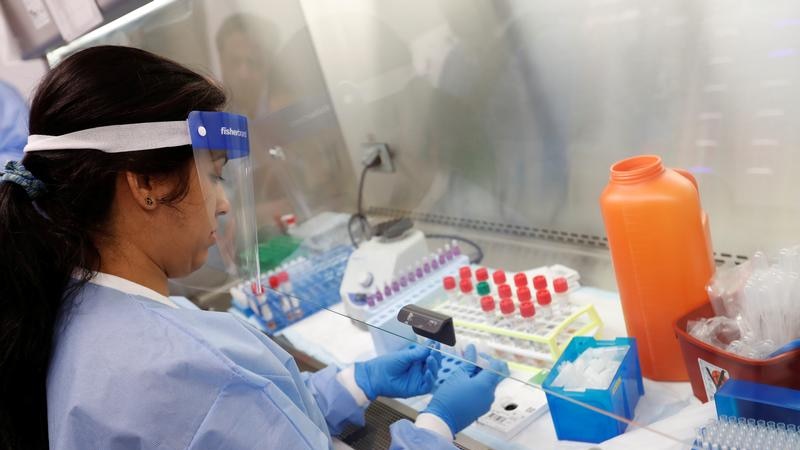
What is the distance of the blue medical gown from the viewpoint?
93cm

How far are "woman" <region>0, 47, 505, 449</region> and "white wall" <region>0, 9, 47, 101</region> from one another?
5.08 feet

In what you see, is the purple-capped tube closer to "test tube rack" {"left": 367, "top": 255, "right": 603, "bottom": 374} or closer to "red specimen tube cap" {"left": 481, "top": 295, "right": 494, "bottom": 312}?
"test tube rack" {"left": 367, "top": 255, "right": 603, "bottom": 374}

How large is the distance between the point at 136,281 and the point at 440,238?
1102 mm

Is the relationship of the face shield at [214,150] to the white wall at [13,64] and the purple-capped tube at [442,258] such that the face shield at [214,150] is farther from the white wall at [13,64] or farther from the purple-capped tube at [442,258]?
the white wall at [13,64]

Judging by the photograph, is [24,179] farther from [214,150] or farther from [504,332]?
[504,332]

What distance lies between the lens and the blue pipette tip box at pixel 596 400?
1.05 metres

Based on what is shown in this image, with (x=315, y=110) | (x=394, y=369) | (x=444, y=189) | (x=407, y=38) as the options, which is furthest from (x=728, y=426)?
(x=315, y=110)

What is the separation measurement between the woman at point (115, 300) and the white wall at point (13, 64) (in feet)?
5.08

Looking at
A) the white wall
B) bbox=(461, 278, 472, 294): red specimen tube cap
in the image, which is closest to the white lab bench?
bbox=(461, 278, 472, 294): red specimen tube cap

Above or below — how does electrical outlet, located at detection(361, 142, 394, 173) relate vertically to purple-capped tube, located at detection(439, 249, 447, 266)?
above

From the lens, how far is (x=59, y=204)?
102 centimetres

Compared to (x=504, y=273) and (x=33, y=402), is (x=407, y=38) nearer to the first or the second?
(x=504, y=273)

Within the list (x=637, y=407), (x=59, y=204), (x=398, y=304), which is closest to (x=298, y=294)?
(x=398, y=304)

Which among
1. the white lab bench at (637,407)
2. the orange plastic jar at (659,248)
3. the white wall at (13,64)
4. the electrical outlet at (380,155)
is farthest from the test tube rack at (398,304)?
the white wall at (13,64)
